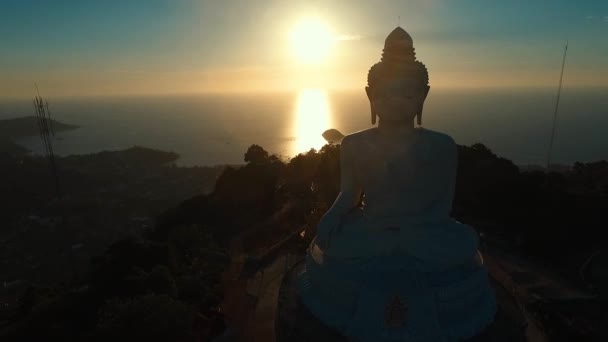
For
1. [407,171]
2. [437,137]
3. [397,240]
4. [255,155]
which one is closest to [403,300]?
[397,240]

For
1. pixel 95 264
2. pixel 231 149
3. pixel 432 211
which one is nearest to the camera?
pixel 432 211

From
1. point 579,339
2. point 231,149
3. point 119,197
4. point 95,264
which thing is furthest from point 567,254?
point 231,149

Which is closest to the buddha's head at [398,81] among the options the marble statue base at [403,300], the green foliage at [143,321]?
the marble statue base at [403,300]

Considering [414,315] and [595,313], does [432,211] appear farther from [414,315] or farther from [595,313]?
[595,313]

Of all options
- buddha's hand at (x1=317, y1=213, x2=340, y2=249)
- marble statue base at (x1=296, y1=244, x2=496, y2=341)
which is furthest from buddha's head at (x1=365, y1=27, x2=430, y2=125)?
marble statue base at (x1=296, y1=244, x2=496, y2=341)

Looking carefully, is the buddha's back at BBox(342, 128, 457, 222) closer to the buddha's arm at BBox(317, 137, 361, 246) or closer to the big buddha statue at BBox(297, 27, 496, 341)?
the big buddha statue at BBox(297, 27, 496, 341)
